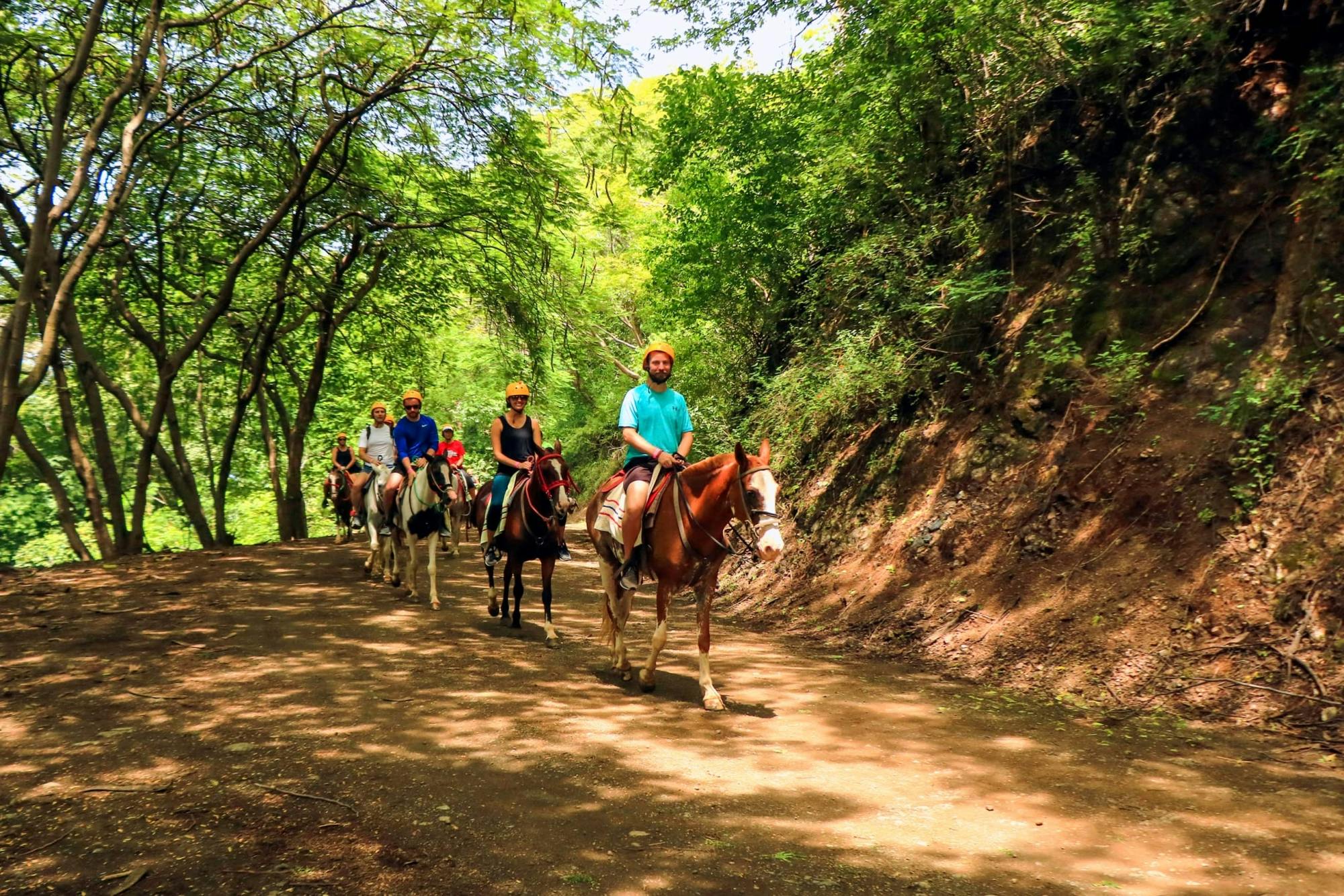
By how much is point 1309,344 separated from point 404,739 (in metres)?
8.11

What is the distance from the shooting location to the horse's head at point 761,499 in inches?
245

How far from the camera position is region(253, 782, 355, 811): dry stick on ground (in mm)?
4586

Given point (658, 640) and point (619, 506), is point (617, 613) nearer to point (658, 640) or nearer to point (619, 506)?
point (658, 640)

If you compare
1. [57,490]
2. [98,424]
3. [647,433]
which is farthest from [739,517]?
[57,490]

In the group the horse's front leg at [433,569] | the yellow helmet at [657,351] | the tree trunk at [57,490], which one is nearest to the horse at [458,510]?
the horse's front leg at [433,569]

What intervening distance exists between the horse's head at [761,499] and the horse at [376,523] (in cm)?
758

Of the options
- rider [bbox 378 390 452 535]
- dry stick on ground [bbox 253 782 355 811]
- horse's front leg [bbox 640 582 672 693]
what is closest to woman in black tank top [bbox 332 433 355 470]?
rider [bbox 378 390 452 535]

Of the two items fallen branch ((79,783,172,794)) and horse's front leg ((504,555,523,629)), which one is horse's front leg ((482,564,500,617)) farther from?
fallen branch ((79,783,172,794))

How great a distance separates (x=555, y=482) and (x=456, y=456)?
769cm

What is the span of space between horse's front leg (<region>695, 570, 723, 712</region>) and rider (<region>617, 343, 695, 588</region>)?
67 centimetres

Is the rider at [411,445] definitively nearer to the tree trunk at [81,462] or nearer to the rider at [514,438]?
the rider at [514,438]

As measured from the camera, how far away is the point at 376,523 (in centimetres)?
1338

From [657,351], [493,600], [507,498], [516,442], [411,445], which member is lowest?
[493,600]

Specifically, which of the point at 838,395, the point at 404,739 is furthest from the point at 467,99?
the point at 404,739
